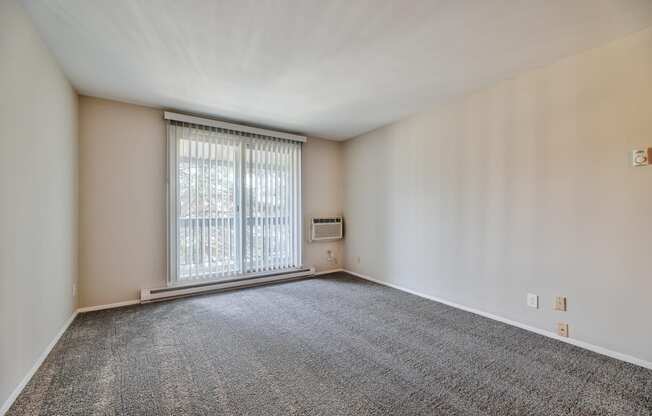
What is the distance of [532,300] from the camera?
251 centimetres

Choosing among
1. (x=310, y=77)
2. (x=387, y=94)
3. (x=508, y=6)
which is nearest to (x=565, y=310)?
(x=508, y=6)

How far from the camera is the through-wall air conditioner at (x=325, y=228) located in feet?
15.3

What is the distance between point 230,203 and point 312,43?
245 centimetres

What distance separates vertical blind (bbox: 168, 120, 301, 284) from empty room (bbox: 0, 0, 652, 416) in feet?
0.10

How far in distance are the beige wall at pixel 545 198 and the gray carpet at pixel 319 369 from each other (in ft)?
1.21

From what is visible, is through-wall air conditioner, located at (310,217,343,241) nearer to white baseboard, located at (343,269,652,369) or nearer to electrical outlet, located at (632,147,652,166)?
white baseboard, located at (343,269,652,369)

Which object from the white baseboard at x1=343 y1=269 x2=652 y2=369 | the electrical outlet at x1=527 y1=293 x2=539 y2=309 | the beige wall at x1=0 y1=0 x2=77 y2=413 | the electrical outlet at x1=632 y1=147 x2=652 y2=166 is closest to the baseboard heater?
the beige wall at x1=0 y1=0 x2=77 y2=413

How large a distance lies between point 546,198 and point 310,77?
8.07ft

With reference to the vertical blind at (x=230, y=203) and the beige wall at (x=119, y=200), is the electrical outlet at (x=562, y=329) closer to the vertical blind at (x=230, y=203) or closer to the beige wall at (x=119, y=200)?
the vertical blind at (x=230, y=203)

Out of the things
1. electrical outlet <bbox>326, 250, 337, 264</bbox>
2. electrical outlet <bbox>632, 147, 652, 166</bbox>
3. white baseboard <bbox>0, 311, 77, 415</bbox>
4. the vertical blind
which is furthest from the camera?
electrical outlet <bbox>326, 250, 337, 264</bbox>

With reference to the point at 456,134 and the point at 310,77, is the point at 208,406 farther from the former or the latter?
the point at 456,134

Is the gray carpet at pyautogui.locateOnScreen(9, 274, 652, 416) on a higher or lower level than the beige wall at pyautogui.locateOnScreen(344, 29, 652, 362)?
lower

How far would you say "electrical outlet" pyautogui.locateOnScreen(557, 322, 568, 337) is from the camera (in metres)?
2.30

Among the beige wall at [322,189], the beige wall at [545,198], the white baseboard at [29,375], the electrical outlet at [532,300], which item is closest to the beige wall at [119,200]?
the white baseboard at [29,375]
